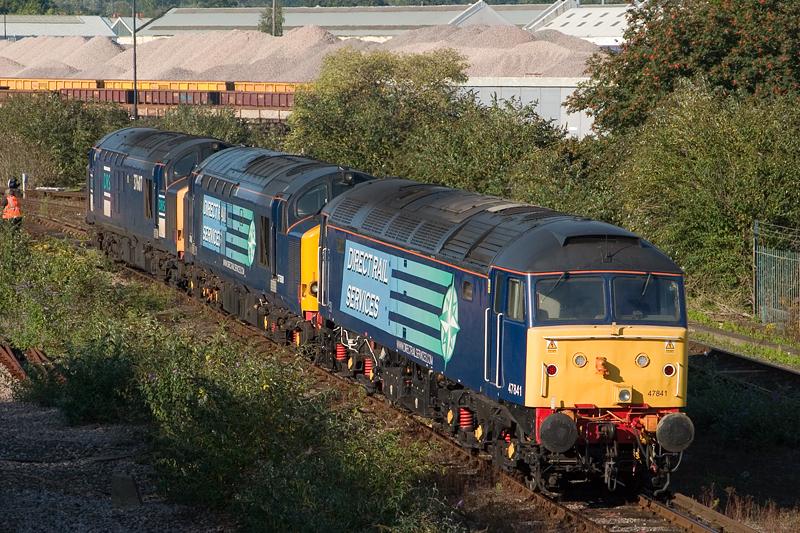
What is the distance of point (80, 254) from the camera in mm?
33188

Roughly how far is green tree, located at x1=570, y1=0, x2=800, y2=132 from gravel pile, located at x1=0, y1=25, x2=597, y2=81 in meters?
30.8

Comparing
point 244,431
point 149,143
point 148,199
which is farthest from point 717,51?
point 244,431

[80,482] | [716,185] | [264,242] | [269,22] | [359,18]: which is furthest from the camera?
[269,22]

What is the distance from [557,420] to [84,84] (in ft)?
276

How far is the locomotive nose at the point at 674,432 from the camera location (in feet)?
46.1

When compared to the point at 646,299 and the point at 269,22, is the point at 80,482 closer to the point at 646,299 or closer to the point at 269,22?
the point at 646,299

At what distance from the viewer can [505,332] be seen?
1448 centimetres

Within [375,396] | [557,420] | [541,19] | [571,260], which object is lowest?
[375,396]

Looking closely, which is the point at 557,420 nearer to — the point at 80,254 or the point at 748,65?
the point at 80,254

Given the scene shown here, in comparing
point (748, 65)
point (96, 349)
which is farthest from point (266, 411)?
point (748, 65)

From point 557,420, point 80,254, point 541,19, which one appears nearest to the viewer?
point 557,420

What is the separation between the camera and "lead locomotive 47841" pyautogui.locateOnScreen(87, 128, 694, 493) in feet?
46.2

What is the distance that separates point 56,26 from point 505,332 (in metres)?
164

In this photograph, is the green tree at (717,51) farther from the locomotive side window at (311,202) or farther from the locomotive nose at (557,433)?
the locomotive nose at (557,433)
